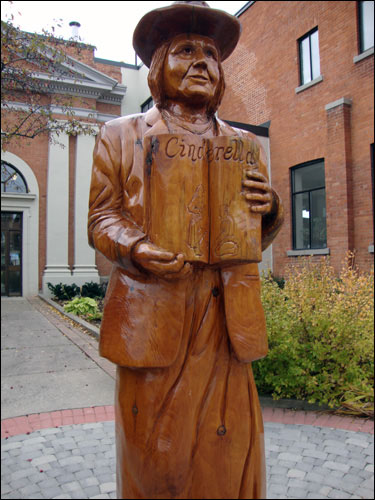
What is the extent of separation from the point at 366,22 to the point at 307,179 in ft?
5.45

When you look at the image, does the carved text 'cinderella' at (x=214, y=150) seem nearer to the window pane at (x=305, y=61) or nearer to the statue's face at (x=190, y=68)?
the statue's face at (x=190, y=68)

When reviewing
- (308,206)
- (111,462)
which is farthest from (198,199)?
(308,206)

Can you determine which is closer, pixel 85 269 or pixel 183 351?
pixel 183 351

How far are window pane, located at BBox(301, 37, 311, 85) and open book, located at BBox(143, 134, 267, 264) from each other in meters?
2.73

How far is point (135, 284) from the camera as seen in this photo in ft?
4.11

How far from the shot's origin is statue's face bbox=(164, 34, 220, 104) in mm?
1283

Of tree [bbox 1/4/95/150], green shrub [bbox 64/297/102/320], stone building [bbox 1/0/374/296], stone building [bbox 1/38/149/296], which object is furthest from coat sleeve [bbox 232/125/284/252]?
green shrub [bbox 64/297/102/320]

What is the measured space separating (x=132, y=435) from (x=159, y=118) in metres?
1.07

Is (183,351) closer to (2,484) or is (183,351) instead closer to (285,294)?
(2,484)

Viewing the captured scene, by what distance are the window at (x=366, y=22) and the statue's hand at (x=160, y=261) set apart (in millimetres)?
3490

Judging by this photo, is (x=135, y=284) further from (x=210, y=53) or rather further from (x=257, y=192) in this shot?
(x=210, y=53)

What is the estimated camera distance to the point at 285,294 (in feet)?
14.3

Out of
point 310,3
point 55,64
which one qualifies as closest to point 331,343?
point 310,3

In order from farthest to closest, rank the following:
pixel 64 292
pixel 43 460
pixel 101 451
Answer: pixel 64 292 → pixel 101 451 → pixel 43 460
